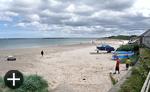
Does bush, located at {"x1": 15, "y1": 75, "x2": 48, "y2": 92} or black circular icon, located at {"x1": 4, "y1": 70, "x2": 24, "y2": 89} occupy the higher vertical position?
black circular icon, located at {"x1": 4, "y1": 70, "x2": 24, "y2": 89}

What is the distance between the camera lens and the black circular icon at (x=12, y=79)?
487 cm

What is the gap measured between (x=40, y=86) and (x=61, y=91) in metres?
1.69

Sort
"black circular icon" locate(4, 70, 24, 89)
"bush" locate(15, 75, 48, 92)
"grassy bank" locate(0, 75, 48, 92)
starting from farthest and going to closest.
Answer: "bush" locate(15, 75, 48, 92) → "grassy bank" locate(0, 75, 48, 92) → "black circular icon" locate(4, 70, 24, 89)

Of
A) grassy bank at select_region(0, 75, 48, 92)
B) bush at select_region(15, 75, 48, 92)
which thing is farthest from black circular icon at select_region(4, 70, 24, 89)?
bush at select_region(15, 75, 48, 92)

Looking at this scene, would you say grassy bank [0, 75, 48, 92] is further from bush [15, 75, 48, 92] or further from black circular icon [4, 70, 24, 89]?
black circular icon [4, 70, 24, 89]

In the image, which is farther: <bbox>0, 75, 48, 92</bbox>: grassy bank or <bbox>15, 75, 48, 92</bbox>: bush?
<bbox>15, 75, 48, 92</bbox>: bush

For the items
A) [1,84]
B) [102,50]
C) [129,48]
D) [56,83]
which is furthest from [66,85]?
[102,50]

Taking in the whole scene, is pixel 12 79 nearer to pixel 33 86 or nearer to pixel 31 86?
pixel 31 86

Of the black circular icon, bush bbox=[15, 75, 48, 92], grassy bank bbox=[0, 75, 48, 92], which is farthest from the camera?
bush bbox=[15, 75, 48, 92]

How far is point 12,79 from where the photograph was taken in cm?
492

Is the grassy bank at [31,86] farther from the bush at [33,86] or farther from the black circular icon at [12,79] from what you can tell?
the black circular icon at [12,79]

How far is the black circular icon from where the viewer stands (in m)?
4.87

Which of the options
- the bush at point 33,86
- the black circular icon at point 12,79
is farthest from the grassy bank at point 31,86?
the black circular icon at point 12,79

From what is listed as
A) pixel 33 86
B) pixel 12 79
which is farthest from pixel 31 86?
pixel 12 79
